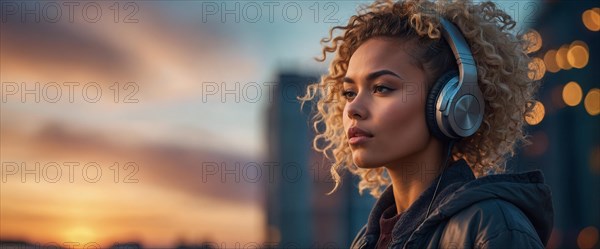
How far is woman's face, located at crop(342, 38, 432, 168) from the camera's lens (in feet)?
11.6

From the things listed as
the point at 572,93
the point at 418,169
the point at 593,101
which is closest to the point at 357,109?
the point at 418,169

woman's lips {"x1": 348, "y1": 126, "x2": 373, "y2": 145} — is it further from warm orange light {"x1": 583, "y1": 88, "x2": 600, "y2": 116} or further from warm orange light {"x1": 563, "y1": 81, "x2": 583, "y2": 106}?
warm orange light {"x1": 563, "y1": 81, "x2": 583, "y2": 106}

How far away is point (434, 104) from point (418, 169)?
0.28 m

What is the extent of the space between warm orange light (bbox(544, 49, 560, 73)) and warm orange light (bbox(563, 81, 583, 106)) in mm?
2316

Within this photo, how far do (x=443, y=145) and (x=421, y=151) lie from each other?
13 cm

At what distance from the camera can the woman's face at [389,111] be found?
3537 millimetres

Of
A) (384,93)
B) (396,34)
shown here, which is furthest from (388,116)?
(396,34)

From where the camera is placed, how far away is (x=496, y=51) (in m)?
3.77

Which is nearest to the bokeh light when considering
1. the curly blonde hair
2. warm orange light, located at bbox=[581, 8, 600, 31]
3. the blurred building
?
warm orange light, located at bbox=[581, 8, 600, 31]

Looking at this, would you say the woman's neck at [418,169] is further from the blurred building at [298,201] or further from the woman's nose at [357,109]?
the blurred building at [298,201]

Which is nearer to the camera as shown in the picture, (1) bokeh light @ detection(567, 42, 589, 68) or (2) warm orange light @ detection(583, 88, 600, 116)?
(2) warm orange light @ detection(583, 88, 600, 116)

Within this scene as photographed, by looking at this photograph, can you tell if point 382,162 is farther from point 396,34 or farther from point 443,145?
point 396,34

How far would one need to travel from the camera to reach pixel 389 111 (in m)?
3.53

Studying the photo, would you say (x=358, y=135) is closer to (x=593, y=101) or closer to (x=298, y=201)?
(x=593, y=101)
